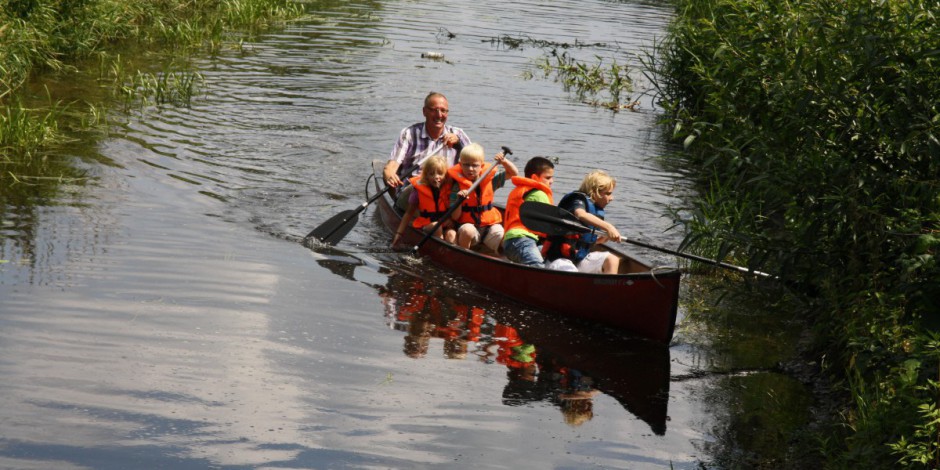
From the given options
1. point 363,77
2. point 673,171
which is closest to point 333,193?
point 673,171

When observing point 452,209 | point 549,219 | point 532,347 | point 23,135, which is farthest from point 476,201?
point 23,135

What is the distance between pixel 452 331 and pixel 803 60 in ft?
9.39

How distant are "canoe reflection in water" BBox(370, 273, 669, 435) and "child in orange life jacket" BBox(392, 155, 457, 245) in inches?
35.9

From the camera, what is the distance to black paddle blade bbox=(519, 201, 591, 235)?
7.55 metres

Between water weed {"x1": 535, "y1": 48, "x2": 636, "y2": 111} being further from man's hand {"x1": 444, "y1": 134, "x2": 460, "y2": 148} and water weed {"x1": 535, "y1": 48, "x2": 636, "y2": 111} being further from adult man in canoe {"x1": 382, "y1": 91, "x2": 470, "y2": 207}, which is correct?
man's hand {"x1": 444, "y1": 134, "x2": 460, "y2": 148}

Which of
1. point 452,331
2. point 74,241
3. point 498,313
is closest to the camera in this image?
point 452,331

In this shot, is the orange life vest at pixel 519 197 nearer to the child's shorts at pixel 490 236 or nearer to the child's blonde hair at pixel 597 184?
the child's blonde hair at pixel 597 184

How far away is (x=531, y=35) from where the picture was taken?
74.0ft

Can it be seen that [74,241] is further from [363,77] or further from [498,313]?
[363,77]

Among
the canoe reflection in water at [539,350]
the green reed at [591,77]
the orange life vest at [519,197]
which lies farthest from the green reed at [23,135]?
the green reed at [591,77]

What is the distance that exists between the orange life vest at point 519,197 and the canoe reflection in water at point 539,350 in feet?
2.09


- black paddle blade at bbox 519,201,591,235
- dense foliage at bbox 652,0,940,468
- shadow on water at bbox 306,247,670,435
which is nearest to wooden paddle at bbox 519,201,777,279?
black paddle blade at bbox 519,201,591,235

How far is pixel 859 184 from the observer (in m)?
5.29

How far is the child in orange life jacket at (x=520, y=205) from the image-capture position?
806 centimetres
